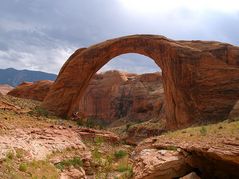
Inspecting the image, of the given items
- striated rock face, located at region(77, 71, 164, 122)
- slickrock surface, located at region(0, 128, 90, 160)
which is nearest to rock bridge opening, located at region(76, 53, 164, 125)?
striated rock face, located at region(77, 71, 164, 122)

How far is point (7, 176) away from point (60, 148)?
7.17m

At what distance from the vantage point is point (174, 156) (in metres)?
13.4

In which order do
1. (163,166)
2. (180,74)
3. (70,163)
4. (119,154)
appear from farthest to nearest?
(180,74), (119,154), (70,163), (163,166)

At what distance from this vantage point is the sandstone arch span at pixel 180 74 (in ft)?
87.9

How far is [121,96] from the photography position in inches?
2566

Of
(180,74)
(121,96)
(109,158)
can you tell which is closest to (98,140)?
(109,158)

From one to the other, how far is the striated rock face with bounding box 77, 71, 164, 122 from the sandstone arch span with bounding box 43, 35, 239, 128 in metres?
27.0

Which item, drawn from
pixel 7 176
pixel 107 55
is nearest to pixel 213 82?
pixel 107 55

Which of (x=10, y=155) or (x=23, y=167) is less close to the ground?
(x=10, y=155)

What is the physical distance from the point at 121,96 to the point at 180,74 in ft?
123

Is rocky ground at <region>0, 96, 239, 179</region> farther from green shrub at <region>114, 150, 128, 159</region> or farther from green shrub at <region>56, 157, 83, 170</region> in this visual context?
green shrub at <region>114, 150, 128, 159</region>

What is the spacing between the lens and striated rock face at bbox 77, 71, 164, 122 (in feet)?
193

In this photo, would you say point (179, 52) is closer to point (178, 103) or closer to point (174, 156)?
point (178, 103)

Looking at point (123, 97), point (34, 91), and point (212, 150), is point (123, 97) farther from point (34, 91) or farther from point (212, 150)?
point (212, 150)
